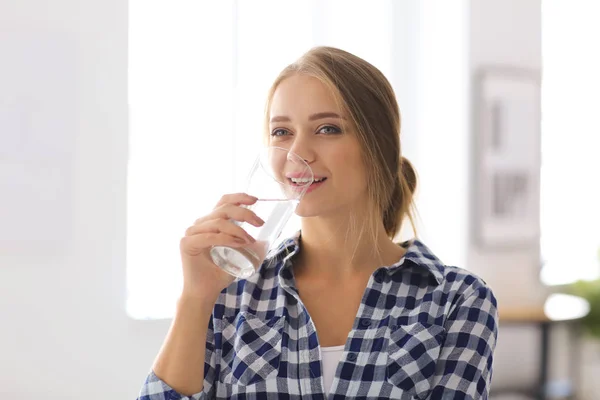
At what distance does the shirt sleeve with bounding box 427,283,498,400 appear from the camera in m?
1.31

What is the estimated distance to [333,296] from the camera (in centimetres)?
150

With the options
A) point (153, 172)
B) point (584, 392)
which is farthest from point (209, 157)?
point (584, 392)

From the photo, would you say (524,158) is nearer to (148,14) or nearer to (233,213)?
(148,14)

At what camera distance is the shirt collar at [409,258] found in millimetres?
1448

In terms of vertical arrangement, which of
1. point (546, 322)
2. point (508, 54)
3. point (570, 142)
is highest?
point (508, 54)

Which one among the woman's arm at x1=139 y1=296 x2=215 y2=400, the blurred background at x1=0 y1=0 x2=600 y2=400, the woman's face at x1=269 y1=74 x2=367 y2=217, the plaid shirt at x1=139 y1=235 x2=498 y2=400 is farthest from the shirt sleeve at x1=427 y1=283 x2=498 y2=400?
the blurred background at x1=0 y1=0 x2=600 y2=400

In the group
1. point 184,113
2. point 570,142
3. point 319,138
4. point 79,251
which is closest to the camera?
point 319,138

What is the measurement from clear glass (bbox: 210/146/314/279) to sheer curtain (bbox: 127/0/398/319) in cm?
173

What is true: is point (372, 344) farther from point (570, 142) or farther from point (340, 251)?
point (570, 142)

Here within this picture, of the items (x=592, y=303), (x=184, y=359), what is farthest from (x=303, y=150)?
(x=592, y=303)

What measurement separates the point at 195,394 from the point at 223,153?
2.06 meters

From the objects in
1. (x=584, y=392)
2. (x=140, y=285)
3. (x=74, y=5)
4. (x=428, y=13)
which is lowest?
(x=584, y=392)

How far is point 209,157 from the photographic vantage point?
324 cm

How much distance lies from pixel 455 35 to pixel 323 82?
248cm
